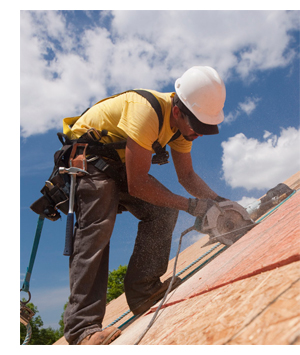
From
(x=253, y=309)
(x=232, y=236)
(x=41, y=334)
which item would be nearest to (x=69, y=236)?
(x=232, y=236)

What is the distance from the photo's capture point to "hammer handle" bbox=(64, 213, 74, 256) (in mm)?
2492

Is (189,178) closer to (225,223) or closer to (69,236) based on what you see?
(225,223)

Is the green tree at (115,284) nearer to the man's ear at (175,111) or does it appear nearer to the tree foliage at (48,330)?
the tree foliage at (48,330)

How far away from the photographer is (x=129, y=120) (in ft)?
8.18

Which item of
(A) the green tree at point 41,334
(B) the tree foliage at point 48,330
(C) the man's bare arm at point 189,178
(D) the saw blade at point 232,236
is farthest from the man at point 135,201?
(A) the green tree at point 41,334

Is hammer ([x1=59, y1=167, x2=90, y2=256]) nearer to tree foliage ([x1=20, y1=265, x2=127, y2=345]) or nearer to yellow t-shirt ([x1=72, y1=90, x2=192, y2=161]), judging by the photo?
yellow t-shirt ([x1=72, y1=90, x2=192, y2=161])

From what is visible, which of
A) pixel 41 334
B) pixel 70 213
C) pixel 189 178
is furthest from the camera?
pixel 41 334

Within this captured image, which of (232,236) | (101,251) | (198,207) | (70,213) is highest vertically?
(70,213)

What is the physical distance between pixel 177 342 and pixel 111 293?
16.7m

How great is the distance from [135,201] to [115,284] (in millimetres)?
15488

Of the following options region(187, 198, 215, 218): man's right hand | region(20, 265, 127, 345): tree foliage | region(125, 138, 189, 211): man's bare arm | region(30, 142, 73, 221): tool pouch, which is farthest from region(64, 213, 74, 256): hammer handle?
region(20, 265, 127, 345): tree foliage

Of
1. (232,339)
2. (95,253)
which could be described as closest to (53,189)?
(95,253)

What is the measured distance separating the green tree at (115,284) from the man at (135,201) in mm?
14644

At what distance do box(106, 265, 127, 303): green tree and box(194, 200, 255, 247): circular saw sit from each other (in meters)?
14.8
